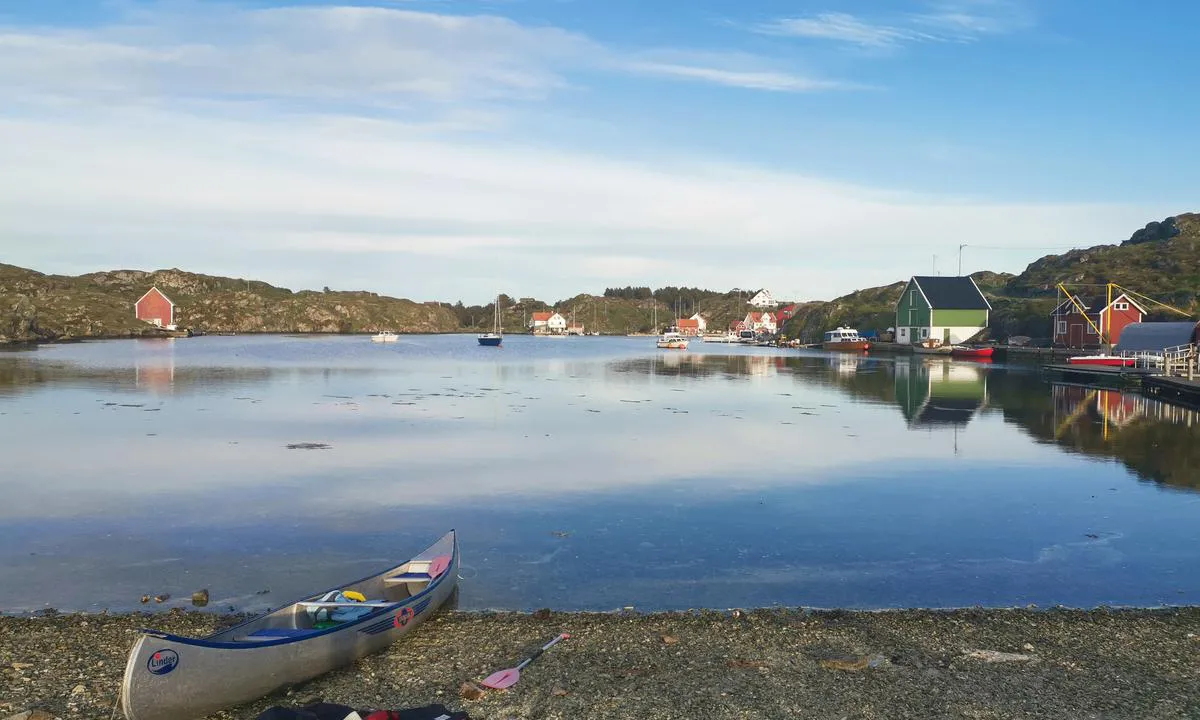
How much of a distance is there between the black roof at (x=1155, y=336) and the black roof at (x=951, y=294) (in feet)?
129

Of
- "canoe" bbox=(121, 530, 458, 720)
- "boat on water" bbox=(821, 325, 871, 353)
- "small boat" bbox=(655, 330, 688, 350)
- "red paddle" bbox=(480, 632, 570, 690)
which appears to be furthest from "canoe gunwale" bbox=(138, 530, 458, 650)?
"small boat" bbox=(655, 330, 688, 350)

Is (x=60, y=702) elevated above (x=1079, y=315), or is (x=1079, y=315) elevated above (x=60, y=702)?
(x=1079, y=315)

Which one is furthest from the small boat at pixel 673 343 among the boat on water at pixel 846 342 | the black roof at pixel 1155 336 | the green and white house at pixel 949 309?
the black roof at pixel 1155 336

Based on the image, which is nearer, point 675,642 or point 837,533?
point 675,642

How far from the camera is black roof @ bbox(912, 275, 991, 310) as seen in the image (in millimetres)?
126750

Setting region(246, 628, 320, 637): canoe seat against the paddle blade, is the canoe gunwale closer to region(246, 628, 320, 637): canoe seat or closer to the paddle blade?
region(246, 628, 320, 637): canoe seat

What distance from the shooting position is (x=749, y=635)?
555 inches

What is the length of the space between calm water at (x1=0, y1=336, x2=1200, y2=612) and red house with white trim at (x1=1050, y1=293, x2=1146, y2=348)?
51.1 m

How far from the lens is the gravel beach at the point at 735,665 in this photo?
37.4 ft

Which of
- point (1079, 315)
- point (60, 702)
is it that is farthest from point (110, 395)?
point (1079, 315)

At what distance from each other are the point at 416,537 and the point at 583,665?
8871mm

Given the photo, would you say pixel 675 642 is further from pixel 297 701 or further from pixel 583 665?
pixel 297 701

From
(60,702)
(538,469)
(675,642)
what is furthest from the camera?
(538,469)

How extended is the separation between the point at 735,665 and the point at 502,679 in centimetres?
350
